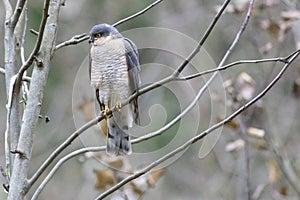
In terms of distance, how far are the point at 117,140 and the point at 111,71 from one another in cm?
38

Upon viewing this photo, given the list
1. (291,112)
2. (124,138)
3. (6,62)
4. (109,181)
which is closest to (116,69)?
(124,138)

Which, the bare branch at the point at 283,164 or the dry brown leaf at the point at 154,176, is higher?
the dry brown leaf at the point at 154,176

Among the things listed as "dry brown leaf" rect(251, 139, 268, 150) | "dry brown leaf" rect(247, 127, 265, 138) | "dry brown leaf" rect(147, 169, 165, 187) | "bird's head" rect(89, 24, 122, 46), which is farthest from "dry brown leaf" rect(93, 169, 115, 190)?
"dry brown leaf" rect(251, 139, 268, 150)

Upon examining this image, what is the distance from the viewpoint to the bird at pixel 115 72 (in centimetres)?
315

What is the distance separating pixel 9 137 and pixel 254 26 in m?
2.32

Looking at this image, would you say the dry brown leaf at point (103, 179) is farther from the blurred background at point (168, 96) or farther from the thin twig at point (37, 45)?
the blurred background at point (168, 96)

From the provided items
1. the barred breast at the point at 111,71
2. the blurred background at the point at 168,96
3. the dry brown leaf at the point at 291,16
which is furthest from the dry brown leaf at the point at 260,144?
the blurred background at the point at 168,96

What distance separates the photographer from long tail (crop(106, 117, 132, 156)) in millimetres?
2957

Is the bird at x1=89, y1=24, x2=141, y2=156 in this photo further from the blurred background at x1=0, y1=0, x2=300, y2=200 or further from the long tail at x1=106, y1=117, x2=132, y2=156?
the blurred background at x1=0, y1=0, x2=300, y2=200

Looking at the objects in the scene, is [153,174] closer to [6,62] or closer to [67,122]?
[6,62]

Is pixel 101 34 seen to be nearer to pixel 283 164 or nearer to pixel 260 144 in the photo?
pixel 260 144

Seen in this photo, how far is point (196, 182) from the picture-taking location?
268 inches

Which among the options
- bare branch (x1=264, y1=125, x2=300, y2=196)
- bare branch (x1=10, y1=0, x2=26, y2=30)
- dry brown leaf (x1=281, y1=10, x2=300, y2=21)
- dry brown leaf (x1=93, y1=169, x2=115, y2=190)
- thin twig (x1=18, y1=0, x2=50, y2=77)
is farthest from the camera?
bare branch (x1=264, y1=125, x2=300, y2=196)

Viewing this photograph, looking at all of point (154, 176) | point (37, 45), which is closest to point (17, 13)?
point (37, 45)
